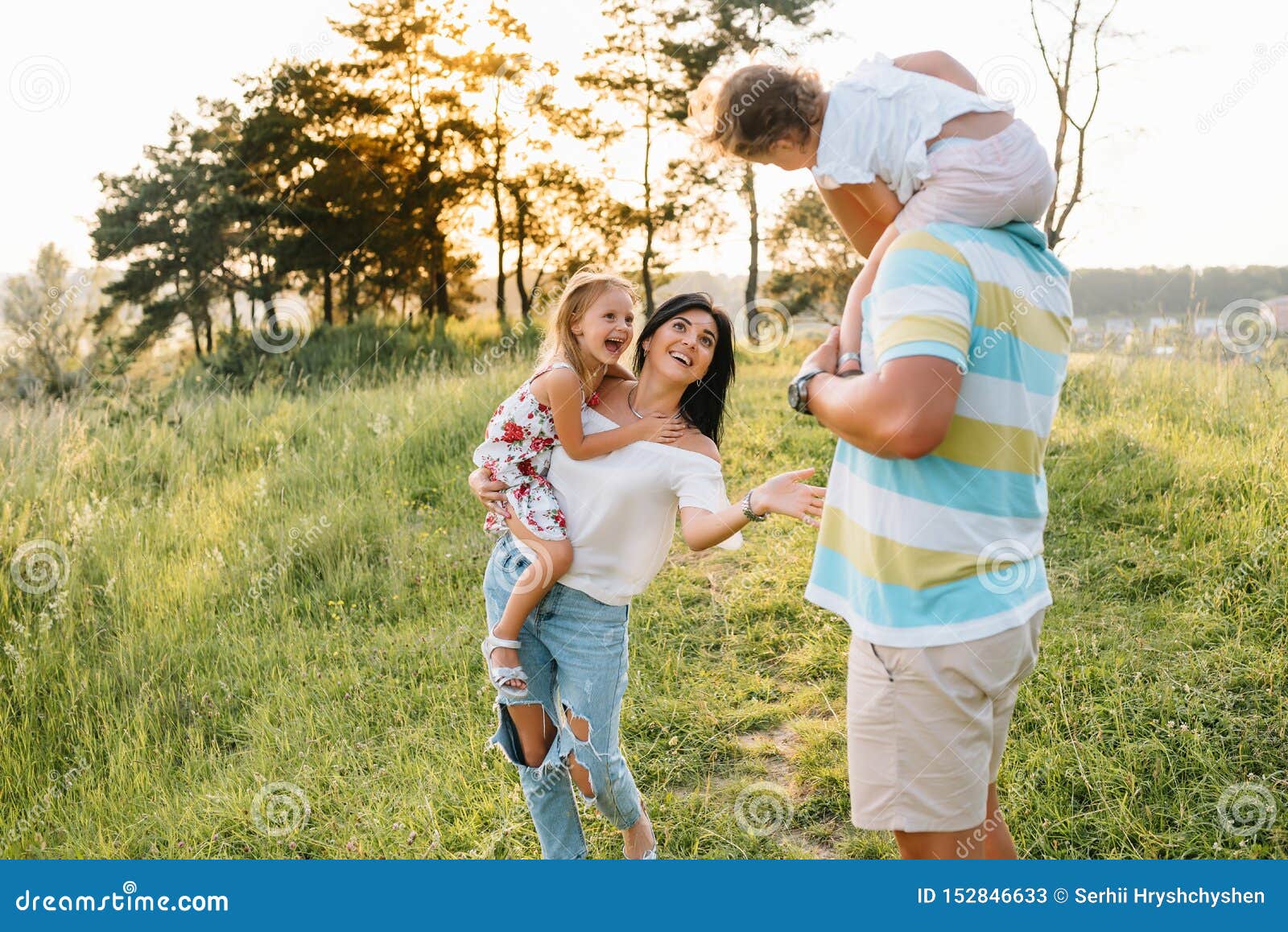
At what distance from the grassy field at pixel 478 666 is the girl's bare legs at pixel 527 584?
912 millimetres

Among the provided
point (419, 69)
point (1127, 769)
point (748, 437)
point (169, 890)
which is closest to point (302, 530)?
point (169, 890)

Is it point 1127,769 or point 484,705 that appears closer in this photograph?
point 1127,769

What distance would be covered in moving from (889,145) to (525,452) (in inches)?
50.4

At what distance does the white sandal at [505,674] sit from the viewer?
94.1 inches

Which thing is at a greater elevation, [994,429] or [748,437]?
[994,429]

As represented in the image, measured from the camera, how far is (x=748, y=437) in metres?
7.24

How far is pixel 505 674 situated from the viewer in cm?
240

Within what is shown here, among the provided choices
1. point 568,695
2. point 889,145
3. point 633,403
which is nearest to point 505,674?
point 568,695

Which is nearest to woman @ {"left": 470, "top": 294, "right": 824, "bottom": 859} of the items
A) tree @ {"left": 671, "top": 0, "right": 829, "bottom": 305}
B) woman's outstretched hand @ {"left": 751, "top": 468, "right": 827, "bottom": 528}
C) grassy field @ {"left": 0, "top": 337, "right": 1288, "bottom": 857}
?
woman's outstretched hand @ {"left": 751, "top": 468, "right": 827, "bottom": 528}

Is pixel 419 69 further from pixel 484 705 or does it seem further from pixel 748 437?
pixel 484 705

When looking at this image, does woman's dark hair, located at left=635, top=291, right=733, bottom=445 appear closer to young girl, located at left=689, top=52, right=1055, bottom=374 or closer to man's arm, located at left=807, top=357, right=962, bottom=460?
young girl, located at left=689, top=52, right=1055, bottom=374

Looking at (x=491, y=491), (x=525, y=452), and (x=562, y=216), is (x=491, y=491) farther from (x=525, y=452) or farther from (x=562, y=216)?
(x=562, y=216)

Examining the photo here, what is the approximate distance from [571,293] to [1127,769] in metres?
2.25

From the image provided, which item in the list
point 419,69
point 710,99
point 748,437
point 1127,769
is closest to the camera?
point 710,99
